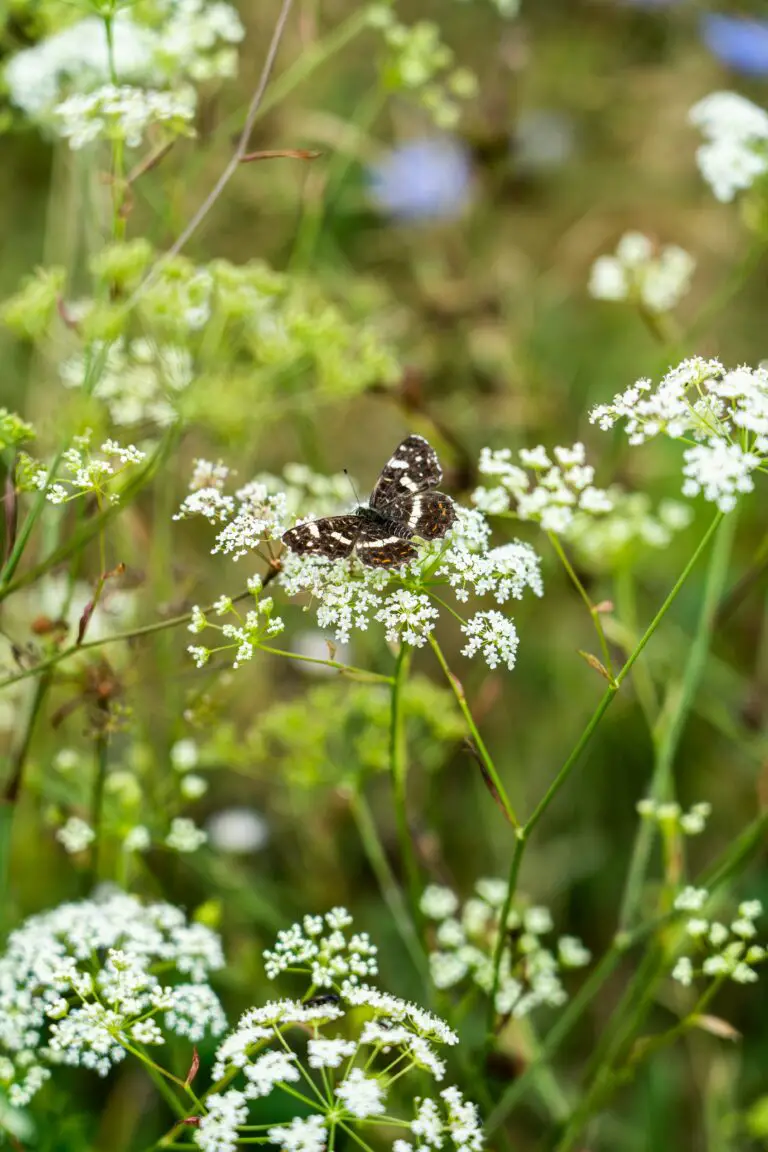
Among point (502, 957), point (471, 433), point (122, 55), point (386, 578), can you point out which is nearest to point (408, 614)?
point (386, 578)

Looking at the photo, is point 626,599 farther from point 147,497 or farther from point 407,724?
point 147,497

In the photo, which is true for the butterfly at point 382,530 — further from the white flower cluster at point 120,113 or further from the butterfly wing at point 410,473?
the white flower cluster at point 120,113

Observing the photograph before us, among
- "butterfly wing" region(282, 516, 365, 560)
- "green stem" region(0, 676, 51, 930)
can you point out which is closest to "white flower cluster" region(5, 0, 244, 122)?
"butterfly wing" region(282, 516, 365, 560)

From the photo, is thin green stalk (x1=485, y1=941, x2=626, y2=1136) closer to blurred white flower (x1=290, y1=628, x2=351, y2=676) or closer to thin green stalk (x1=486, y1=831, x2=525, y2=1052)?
thin green stalk (x1=486, y1=831, x2=525, y2=1052)

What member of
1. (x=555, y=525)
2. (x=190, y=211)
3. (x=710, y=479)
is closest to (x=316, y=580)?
(x=555, y=525)

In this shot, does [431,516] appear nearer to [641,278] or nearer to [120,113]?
[120,113]
